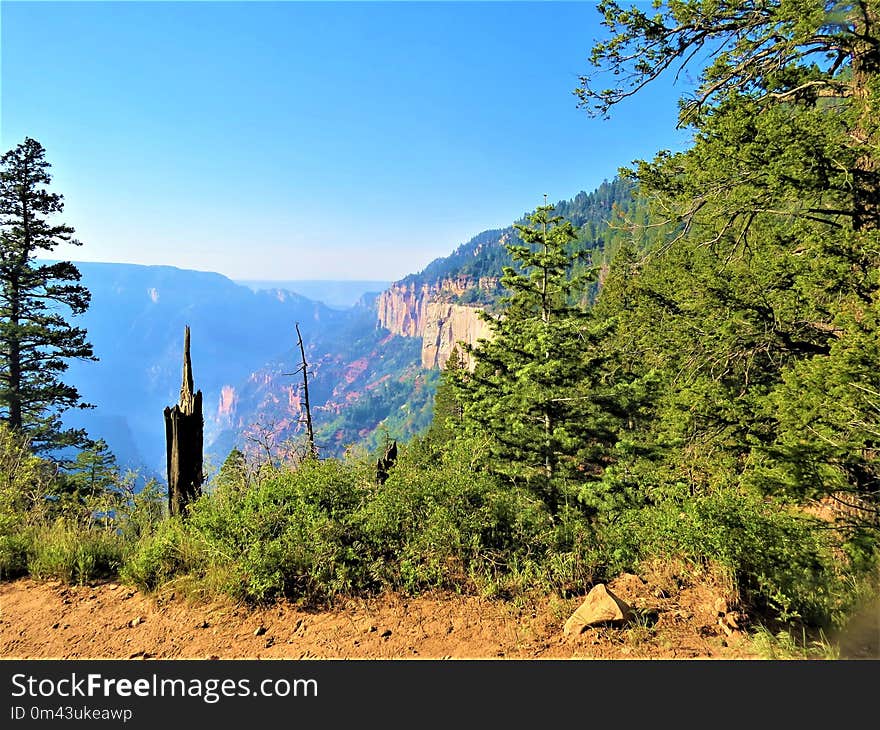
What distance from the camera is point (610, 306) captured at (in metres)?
23.4

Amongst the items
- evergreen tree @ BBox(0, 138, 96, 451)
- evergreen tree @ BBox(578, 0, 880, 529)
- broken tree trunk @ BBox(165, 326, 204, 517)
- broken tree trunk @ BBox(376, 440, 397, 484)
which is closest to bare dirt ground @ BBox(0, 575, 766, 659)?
broken tree trunk @ BBox(165, 326, 204, 517)

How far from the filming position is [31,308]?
49.8 feet

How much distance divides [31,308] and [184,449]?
1467cm

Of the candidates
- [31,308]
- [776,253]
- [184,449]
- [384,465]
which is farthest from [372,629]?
[31,308]

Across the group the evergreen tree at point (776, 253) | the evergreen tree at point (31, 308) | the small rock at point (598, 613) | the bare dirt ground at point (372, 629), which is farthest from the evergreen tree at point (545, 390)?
the evergreen tree at point (31, 308)

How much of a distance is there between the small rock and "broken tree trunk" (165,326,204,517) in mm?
4822

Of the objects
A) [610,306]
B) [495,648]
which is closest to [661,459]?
[495,648]

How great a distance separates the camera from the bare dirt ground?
10.5 ft

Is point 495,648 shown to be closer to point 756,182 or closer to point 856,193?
point 756,182

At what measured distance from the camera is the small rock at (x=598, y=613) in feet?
11.0

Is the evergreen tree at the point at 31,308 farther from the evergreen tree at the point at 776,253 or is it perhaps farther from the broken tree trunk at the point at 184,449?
the evergreen tree at the point at 776,253

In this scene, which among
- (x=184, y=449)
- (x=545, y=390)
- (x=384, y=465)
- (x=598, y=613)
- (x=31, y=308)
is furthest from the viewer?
(x=31, y=308)

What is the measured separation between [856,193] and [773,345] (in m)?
2.61

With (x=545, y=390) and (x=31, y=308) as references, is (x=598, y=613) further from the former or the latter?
(x=31, y=308)
